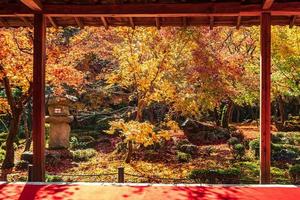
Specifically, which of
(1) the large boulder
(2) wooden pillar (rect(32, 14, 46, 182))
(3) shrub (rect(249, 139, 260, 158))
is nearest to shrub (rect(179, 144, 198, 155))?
(1) the large boulder

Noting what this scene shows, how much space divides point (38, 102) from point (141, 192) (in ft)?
8.81

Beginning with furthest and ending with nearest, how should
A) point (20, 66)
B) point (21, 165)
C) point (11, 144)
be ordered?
point (21, 165) < point (11, 144) < point (20, 66)

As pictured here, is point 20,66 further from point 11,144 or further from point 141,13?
point 141,13

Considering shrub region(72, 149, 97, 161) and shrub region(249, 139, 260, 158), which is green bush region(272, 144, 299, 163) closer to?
shrub region(249, 139, 260, 158)

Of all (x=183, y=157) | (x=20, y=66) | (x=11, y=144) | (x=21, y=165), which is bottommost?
(x=21, y=165)

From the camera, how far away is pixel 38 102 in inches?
273

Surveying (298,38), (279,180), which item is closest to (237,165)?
(279,180)

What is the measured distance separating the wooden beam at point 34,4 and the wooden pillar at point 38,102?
156 millimetres

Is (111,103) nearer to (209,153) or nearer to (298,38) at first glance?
(209,153)

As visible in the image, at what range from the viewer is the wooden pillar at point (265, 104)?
6.68 meters

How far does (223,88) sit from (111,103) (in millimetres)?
9912

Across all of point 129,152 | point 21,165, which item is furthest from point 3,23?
point 129,152

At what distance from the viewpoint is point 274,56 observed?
48.1 feet

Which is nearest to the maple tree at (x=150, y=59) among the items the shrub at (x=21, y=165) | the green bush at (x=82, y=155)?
the green bush at (x=82, y=155)
